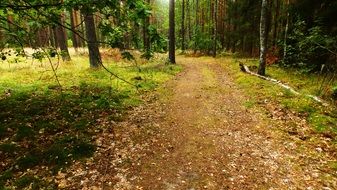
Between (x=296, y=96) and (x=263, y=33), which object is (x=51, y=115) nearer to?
(x=296, y=96)

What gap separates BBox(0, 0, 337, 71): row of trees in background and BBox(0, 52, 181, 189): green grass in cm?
136

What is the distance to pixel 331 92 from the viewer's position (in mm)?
11102

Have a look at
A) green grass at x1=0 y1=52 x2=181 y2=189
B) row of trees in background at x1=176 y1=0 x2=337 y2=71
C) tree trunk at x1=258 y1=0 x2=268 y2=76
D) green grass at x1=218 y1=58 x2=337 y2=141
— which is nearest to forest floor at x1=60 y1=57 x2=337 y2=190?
green grass at x1=218 y1=58 x2=337 y2=141

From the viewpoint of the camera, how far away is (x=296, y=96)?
11.0 m

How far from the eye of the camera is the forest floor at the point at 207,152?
577cm

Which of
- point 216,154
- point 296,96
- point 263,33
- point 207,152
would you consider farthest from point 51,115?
point 263,33

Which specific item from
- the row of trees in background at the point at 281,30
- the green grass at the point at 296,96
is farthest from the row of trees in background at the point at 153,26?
the green grass at the point at 296,96

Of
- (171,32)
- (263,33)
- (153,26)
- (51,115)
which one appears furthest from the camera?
(171,32)

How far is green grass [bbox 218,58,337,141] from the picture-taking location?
28.0 ft

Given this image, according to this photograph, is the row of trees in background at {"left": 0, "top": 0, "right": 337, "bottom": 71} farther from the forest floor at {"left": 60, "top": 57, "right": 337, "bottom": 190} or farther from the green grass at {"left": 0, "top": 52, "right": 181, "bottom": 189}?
the forest floor at {"left": 60, "top": 57, "right": 337, "bottom": 190}

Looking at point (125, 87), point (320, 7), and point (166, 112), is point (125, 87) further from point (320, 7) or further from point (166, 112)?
point (320, 7)

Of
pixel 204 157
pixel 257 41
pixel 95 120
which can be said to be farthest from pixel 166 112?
pixel 257 41

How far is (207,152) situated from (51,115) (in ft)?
17.8

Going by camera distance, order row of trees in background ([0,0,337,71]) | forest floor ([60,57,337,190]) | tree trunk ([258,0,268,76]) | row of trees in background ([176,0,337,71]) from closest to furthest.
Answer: forest floor ([60,57,337,190]) < row of trees in background ([0,0,337,71]) < row of trees in background ([176,0,337,71]) < tree trunk ([258,0,268,76])
